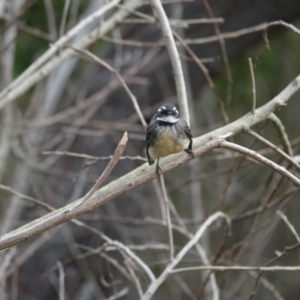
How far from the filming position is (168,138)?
2916 mm

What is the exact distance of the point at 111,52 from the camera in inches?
234

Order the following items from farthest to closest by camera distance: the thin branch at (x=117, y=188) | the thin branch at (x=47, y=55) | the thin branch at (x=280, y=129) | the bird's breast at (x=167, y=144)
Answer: the thin branch at (x=47, y=55) < the thin branch at (x=280, y=129) < the bird's breast at (x=167, y=144) < the thin branch at (x=117, y=188)

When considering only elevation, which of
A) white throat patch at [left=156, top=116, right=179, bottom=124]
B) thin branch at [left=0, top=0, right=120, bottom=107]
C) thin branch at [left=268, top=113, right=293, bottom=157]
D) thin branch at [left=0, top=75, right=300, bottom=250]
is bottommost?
thin branch at [left=0, top=75, right=300, bottom=250]

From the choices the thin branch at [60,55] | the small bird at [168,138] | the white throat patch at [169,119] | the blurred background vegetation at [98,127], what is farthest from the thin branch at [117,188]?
the blurred background vegetation at [98,127]

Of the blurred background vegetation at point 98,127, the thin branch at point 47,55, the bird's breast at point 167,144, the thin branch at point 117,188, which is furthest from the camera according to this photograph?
the blurred background vegetation at point 98,127

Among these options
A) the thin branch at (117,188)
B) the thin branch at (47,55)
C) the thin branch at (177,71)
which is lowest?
the thin branch at (117,188)

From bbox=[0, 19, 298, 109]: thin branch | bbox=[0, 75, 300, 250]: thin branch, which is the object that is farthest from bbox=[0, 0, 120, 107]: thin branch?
bbox=[0, 75, 300, 250]: thin branch

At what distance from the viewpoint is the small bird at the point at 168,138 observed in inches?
115

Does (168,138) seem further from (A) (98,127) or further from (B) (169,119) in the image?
(A) (98,127)

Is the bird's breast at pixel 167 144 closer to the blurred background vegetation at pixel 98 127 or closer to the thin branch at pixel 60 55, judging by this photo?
the thin branch at pixel 60 55

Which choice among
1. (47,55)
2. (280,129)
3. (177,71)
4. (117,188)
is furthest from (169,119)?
(47,55)

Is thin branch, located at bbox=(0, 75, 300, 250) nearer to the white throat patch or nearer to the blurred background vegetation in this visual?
the white throat patch

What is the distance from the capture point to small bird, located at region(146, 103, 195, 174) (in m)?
2.92

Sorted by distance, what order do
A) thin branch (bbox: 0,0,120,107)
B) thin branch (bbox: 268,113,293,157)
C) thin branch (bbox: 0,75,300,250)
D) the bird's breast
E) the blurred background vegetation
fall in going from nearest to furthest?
thin branch (bbox: 0,75,300,250), the bird's breast, thin branch (bbox: 268,113,293,157), thin branch (bbox: 0,0,120,107), the blurred background vegetation
